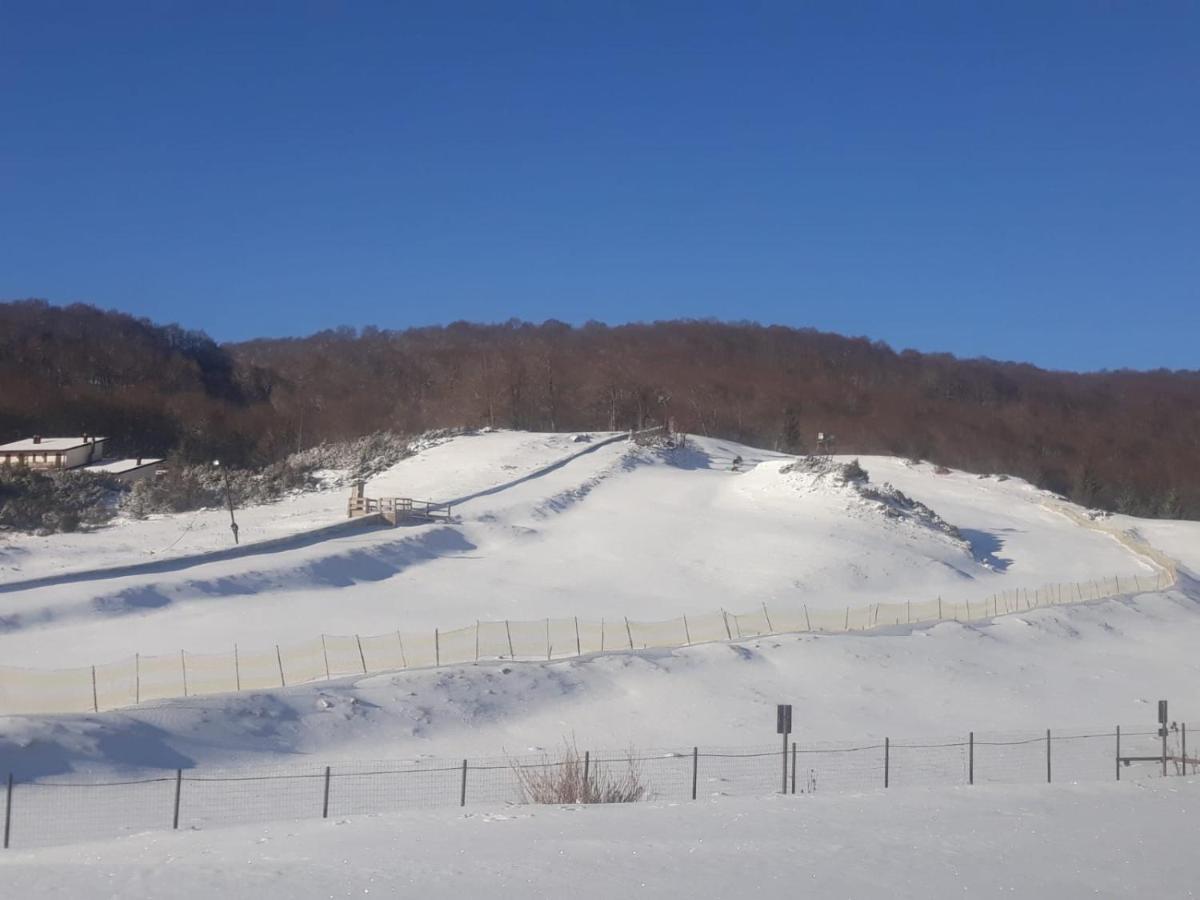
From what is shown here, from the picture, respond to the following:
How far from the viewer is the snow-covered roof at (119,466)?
67.0m

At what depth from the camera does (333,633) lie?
29984 mm

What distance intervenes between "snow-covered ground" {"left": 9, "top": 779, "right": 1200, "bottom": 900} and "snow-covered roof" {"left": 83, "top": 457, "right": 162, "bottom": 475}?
56451 mm

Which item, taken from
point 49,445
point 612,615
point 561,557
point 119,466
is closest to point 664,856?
point 612,615

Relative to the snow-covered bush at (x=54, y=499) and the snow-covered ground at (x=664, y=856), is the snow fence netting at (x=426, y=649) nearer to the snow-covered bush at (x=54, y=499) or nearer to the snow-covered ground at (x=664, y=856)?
the snow-covered ground at (x=664, y=856)

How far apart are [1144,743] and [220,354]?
133416 millimetres

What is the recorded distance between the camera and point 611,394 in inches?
3834

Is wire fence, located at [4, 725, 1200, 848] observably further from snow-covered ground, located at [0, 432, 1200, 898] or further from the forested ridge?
the forested ridge

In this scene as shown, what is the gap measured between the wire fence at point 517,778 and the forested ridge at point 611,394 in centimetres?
6495

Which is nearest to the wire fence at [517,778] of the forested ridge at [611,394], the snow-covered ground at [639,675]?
the snow-covered ground at [639,675]

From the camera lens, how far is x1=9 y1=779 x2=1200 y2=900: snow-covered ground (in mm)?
11242

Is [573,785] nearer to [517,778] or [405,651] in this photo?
[517,778]

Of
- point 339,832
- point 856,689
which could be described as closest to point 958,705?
point 856,689

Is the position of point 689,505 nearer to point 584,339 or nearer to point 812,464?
point 812,464

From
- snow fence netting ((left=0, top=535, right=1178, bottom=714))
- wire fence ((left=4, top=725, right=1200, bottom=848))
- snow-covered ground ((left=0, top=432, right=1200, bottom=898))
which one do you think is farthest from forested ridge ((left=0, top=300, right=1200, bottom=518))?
wire fence ((left=4, top=725, right=1200, bottom=848))
